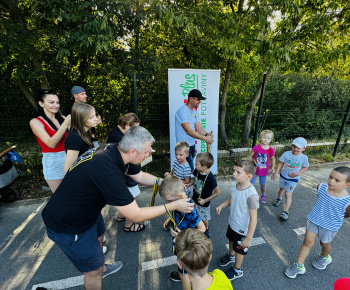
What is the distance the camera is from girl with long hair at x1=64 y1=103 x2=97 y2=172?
7.70 feet

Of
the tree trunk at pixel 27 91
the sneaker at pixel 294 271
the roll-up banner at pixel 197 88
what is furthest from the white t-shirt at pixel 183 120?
the tree trunk at pixel 27 91

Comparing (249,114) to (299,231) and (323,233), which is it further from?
(323,233)

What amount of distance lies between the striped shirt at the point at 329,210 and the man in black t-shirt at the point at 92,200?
1678 mm

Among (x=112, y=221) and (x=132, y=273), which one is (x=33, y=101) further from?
(x=132, y=273)

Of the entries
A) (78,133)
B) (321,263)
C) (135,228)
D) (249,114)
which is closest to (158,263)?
(135,228)

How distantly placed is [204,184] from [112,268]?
163 cm

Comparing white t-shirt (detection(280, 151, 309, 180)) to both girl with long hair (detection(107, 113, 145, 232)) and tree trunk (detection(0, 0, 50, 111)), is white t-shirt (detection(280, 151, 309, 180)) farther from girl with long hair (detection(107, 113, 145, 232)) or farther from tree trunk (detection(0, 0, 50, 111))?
tree trunk (detection(0, 0, 50, 111))

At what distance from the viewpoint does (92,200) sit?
172 centimetres

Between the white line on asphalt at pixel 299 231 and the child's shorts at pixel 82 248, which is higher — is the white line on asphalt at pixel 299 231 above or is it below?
below

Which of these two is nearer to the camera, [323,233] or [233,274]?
[323,233]

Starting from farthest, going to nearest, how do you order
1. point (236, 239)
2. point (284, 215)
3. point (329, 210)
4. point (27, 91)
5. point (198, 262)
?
point (27, 91) → point (284, 215) → point (236, 239) → point (329, 210) → point (198, 262)

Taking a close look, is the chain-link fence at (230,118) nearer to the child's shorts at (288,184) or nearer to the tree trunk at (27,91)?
the tree trunk at (27,91)

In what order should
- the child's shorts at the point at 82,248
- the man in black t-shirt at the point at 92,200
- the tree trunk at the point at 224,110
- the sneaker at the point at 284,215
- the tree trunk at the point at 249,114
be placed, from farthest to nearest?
the tree trunk at the point at 249,114
the tree trunk at the point at 224,110
the sneaker at the point at 284,215
the child's shorts at the point at 82,248
the man in black t-shirt at the point at 92,200

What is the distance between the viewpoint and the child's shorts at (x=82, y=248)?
1.81m
